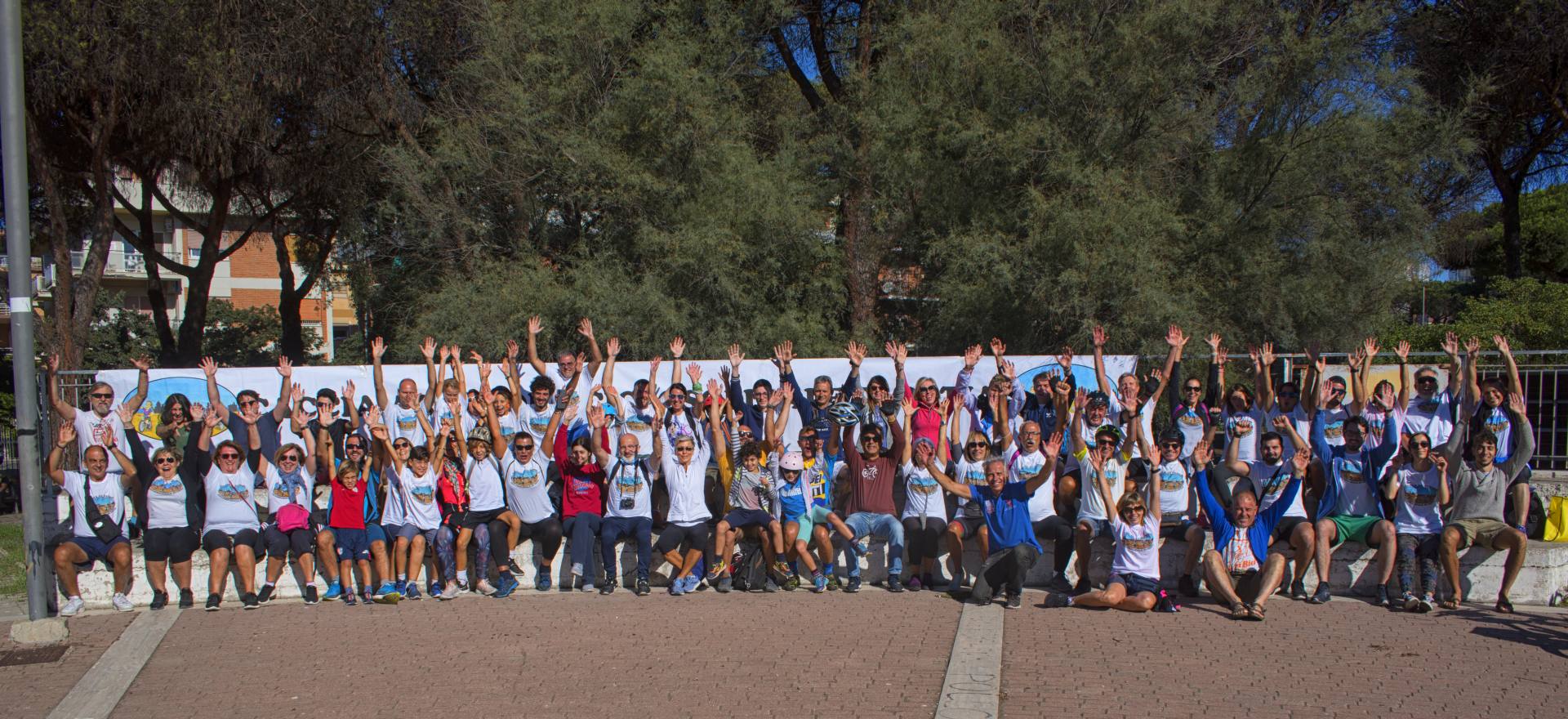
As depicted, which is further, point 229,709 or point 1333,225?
point 1333,225

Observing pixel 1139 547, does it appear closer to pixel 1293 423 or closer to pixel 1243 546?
pixel 1243 546

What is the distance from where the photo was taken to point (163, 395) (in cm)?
1127

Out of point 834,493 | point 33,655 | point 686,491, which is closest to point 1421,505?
point 834,493

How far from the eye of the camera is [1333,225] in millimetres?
15164

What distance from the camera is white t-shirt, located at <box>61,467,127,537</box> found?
9.20 metres

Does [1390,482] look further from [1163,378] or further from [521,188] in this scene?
[521,188]

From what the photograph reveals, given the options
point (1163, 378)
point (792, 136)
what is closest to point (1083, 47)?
point (792, 136)

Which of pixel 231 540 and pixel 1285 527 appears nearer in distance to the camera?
pixel 1285 527

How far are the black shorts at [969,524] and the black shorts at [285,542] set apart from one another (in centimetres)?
551

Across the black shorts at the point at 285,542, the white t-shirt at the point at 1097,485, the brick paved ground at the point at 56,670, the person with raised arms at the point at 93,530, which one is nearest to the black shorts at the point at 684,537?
the black shorts at the point at 285,542

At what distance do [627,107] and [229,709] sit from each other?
34.6 ft

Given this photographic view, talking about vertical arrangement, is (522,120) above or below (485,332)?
above

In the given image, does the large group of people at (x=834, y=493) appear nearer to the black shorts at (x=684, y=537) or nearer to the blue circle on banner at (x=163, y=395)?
the black shorts at (x=684, y=537)

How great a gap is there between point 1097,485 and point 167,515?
25.7ft
